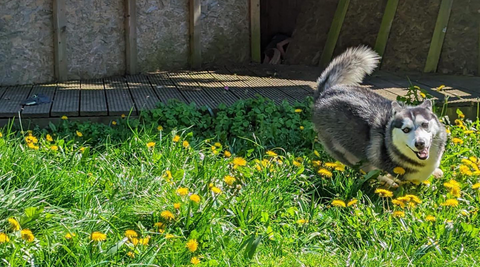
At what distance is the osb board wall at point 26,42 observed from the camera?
21.2 feet

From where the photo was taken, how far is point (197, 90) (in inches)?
247

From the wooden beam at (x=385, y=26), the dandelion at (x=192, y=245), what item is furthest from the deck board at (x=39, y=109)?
the wooden beam at (x=385, y=26)

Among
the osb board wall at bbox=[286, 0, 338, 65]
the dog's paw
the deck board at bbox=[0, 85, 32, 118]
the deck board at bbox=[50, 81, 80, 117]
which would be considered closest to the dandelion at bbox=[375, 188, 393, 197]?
the dog's paw

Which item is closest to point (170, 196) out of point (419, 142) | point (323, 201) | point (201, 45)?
point (323, 201)

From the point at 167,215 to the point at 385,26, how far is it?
537 cm

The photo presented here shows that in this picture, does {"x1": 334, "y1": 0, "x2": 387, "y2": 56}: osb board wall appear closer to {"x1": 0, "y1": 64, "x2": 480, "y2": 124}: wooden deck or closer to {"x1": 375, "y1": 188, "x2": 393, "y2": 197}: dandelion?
{"x1": 0, "y1": 64, "x2": 480, "y2": 124}: wooden deck

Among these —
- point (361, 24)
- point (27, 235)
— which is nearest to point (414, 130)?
point (27, 235)

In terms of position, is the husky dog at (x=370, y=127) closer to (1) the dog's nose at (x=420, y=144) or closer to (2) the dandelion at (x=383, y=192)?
(1) the dog's nose at (x=420, y=144)

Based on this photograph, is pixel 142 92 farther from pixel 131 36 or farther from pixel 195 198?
pixel 195 198

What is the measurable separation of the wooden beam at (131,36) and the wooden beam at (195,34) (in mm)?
767

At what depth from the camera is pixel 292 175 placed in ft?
12.6

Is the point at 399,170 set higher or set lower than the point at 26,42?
higher

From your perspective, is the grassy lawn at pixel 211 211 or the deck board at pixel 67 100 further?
the deck board at pixel 67 100

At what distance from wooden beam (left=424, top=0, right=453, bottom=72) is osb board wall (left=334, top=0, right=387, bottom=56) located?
74 centimetres
